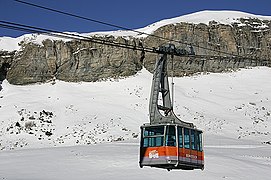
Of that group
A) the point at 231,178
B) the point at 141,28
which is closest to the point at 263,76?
the point at 141,28

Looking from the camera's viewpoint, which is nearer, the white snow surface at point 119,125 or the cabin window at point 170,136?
the cabin window at point 170,136

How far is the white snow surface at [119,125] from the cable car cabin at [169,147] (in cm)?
776

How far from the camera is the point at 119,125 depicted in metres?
51.1

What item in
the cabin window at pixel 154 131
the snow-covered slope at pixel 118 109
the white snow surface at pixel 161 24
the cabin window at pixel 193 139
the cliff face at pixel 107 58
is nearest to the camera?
the cabin window at pixel 154 131

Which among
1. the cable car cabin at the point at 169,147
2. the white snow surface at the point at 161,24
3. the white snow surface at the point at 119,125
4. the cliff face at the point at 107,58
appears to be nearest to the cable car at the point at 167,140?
the cable car cabin at the point at 169,147

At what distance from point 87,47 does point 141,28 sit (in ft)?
52.7

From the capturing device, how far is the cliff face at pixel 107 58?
6738 centimetres

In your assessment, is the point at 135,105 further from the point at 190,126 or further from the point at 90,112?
the point at 190,126

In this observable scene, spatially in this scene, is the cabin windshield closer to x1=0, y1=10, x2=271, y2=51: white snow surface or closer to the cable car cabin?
the cable car cabin

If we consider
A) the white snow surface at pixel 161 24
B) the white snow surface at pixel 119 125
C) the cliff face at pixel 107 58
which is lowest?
the white snow surface at pixel 119 125

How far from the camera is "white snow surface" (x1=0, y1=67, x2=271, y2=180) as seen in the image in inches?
1115

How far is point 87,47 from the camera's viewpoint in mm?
69188

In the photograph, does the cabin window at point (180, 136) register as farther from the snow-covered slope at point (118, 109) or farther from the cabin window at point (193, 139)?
the snow-covered slope at point (118, 109)

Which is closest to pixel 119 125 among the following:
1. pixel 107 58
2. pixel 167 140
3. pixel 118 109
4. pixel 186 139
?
pixel 118 109
